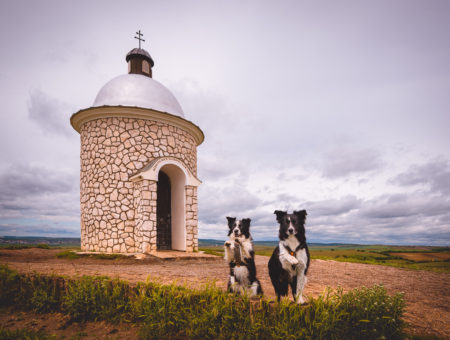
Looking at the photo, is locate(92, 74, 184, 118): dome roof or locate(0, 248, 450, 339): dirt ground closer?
locate(0, 248, 450, 339): dirt ground

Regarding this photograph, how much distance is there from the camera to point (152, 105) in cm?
1278

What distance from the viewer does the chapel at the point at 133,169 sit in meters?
11.1

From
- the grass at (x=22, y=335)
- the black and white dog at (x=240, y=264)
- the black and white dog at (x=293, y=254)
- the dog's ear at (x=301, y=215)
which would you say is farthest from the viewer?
the black and white dog at (x=240, y=264)

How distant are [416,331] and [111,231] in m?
10.6

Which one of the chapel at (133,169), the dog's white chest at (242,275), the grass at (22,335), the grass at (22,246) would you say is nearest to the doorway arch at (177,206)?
the chapel at (133,169)

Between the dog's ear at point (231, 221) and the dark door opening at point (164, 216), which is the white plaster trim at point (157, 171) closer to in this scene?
the dark door opening at point (164, 216)

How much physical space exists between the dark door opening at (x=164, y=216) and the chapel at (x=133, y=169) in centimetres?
5

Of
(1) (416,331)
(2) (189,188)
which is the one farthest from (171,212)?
(1) (416,331)

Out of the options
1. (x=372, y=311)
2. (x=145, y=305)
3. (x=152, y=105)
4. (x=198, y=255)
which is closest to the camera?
(x=372, y=311)

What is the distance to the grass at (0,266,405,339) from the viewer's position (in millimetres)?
3148

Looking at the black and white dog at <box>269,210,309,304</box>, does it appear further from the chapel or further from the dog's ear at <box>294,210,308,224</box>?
the chapel

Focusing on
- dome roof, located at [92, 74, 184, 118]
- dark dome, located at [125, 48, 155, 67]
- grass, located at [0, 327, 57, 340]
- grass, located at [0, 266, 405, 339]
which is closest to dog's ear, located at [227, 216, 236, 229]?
grass, located at [0, 266, 405, 339]

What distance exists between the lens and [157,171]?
1134 cm

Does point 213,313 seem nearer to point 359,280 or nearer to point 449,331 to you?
point 449,331
